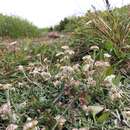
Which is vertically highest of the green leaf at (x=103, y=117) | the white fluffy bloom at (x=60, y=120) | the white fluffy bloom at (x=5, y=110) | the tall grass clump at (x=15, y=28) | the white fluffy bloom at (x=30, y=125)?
the white fluffy bloom at (x=5, y=110)

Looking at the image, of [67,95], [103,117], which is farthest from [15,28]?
[103,117]

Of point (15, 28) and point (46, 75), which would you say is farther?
point (15, 28)

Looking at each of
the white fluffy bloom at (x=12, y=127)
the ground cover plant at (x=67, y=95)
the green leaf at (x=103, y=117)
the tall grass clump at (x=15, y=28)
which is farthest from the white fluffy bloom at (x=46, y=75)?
the tall grass clump at (x=15, y=28)

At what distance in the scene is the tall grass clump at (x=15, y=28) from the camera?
11070 mm

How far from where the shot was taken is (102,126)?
3.63 metres

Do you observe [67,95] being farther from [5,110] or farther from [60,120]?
[5,110]

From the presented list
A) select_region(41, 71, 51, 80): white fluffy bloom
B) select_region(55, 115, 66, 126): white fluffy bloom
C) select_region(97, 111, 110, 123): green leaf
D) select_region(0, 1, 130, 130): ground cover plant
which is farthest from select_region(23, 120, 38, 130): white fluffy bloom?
select_region(41, 71, 51, 80): white fluffy bloom

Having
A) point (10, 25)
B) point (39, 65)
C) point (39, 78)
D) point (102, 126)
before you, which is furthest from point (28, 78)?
point (10, 25)

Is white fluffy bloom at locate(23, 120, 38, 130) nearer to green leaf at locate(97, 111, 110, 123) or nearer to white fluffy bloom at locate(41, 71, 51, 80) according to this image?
green leaf at locate(97, 111, 110, 123)

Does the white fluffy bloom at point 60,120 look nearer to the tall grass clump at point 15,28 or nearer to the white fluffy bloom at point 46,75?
the white fluffy bloom at point 46,75

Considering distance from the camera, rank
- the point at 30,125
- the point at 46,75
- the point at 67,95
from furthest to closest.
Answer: the point at 46,75 < the point at 67,95 < the point at 30,125

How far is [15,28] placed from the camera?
1160cm

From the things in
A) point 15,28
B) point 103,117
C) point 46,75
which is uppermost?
point 46,75

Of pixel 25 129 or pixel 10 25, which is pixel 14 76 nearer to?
pixel 25 129
